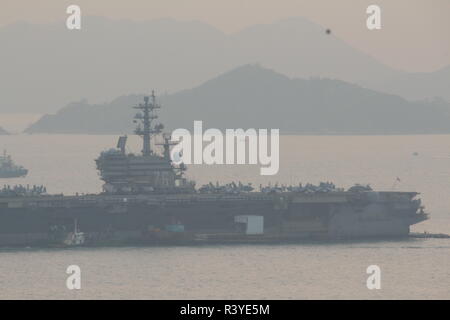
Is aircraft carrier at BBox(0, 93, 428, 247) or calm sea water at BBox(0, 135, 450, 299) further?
aircraft carrier at BBox(0, 93, 428, 247)

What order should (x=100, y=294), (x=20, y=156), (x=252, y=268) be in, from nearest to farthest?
(x=100, y=294), (x=252, y=268), (x=20, y=156)

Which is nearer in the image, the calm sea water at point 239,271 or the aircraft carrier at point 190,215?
the calm sea water at point 239,271

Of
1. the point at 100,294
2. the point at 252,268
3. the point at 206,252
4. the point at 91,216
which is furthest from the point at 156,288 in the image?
the point at 91,216

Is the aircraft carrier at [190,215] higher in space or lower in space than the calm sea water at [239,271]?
higher

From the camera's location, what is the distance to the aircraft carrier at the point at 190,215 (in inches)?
2584

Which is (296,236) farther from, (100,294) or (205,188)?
(100,294)

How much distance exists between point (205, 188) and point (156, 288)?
18154mm

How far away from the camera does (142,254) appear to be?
202 ft

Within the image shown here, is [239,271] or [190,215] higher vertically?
[190,215]

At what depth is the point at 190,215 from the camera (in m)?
67.1

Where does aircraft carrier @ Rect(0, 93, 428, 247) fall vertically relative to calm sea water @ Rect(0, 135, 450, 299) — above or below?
above

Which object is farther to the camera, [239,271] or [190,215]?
[190,215]

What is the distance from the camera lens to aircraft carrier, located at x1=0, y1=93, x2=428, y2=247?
6562cm
